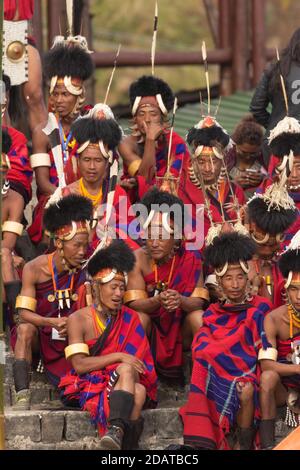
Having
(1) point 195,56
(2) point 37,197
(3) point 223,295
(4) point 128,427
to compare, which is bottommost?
(4) point 128,427

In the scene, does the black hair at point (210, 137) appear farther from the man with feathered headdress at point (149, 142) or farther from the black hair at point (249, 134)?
the black hair at point (249, 134)

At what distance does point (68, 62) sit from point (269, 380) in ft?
10.1

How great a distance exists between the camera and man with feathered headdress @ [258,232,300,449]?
10383 millimetres

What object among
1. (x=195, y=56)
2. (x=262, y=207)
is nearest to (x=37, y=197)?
(x=262, y=207)

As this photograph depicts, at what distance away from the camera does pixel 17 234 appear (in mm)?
11531

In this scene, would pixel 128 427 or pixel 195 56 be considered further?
pixel 195 56

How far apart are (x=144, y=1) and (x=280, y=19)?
238 centimetres

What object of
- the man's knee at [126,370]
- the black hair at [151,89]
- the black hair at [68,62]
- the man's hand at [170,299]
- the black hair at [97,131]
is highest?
the black hair at [68,62]

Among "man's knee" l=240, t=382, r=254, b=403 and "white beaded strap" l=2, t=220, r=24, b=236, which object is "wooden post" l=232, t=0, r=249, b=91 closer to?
"white beaded strap" l=2, t=220, r=24, b=236

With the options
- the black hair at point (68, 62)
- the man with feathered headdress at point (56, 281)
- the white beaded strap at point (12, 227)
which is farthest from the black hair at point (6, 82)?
the man with feathered headdress at point (56, 281)

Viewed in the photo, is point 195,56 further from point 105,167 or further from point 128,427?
point 128,427

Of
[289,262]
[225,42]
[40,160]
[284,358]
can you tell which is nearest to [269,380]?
[284,358]

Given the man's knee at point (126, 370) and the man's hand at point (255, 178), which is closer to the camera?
the man's knee at point (126, 370)

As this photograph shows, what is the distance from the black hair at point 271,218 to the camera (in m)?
11.4
